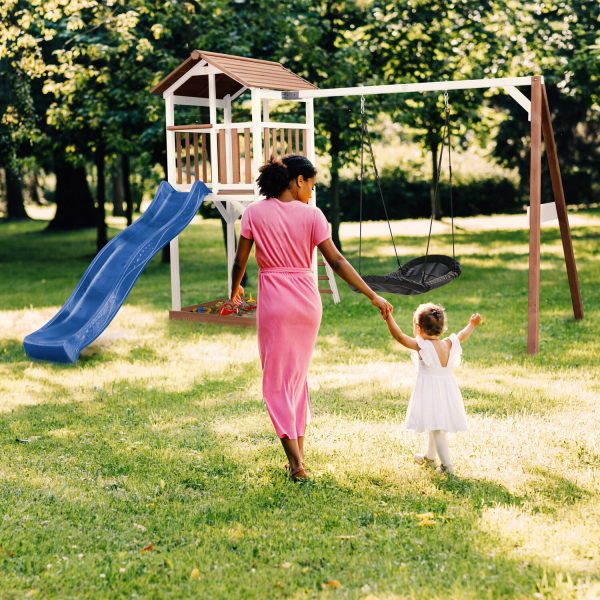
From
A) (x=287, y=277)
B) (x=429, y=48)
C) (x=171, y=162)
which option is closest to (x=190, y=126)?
(x=171, y=162)

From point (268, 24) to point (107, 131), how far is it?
12.2 feet

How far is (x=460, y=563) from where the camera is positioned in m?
4.16

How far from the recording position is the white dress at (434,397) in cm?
537

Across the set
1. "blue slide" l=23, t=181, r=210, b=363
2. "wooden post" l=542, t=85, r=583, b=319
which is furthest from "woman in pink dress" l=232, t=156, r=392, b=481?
"wooden post" l=542, t=85, r=583, b=319

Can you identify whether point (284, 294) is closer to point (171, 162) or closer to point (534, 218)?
point (534, 218)

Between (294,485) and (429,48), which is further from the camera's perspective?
(429,48)

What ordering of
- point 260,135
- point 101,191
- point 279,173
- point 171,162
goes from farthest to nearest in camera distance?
point 101,191
point 171,162
point 260,135
point 279,173

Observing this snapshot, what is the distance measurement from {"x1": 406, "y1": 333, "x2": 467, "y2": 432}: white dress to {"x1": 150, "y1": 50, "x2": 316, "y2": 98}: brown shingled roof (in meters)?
6.13

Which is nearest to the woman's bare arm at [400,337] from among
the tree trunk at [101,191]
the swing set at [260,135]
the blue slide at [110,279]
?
the swing set at [260,135]

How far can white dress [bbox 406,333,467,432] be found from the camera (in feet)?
17.6

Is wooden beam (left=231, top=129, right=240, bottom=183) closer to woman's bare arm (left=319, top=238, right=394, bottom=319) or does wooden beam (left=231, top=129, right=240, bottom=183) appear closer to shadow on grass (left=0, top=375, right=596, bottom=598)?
shadow on grass (left=0, top=375, right=596, bottom=598)

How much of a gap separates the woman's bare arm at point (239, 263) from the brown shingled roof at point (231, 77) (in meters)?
Result: 5.60

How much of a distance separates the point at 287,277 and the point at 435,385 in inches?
44.4

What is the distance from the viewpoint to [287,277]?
5.30 metres
